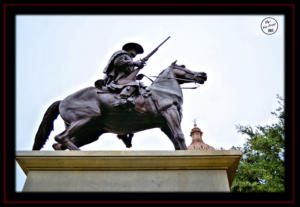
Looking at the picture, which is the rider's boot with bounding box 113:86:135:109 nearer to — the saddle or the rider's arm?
the saddle

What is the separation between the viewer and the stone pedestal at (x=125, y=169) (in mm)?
5680

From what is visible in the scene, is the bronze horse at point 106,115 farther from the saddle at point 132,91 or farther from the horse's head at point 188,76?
the horse's head at point 188,76

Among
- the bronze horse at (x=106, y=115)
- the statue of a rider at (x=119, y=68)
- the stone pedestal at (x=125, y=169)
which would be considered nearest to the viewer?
the stone pedestal at (x=125, y=169)

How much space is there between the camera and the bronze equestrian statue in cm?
672

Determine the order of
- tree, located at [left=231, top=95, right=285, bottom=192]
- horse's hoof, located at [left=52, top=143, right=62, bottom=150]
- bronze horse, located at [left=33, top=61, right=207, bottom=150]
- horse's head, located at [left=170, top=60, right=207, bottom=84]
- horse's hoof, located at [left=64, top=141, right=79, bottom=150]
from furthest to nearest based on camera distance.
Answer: tree, located at [left=231, top=95, right=285, bottom=192] < horse's head, located at [left=170, top=60, right=207, bottom=84] < horse's hoof, located at [left=52, top=143, right=62, bottom=150] < bronze horse, located at [left=33, top=61, right=207, bottom=150] < horse's hoof, located at [left=64, top=141, right=79, bottom=150]

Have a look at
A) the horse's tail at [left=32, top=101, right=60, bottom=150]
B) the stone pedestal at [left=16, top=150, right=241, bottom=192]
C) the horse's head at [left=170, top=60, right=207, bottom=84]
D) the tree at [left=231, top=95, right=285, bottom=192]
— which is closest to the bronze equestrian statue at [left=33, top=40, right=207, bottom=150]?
the horse's tail at [left=32, top=101, right=60, bottom=150]

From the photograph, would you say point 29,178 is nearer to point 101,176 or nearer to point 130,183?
point 101,176

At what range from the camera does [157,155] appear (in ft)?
18.9

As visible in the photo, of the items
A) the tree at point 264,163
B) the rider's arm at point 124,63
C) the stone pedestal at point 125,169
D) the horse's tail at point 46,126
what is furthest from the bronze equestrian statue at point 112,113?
the tree at point 264,163

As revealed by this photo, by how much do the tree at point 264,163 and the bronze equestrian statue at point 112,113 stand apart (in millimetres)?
Result: 9134

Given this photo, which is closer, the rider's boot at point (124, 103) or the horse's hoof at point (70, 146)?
the horse's hoof at point (70, 146)
